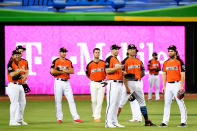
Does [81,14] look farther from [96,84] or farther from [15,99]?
[15,99]

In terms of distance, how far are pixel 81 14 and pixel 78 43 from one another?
1.51 metres

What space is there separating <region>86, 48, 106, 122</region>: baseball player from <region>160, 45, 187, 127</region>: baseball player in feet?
8.81

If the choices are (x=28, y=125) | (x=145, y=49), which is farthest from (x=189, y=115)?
(x=145, y=49)

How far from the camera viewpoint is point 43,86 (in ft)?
91.7

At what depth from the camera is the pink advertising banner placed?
91.4 feet

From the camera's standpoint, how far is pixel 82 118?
59.6 feet

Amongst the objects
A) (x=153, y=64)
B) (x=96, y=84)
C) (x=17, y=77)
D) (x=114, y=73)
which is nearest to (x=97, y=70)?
(x=96, y=84)

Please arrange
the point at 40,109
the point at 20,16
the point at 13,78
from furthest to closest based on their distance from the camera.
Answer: the point at 20,16, the point at 40,109, the point at 13,78

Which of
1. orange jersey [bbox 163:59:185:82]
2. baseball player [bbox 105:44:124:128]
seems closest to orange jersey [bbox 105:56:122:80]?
baseball player [bbox 105:44:124:128]

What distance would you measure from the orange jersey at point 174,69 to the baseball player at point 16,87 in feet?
13.6

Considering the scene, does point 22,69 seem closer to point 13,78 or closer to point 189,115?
point 13,78

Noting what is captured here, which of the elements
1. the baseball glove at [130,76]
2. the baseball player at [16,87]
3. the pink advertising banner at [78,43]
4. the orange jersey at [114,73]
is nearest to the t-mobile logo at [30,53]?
the pink advertising banner at [78,43]

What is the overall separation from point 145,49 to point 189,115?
9.80 metres

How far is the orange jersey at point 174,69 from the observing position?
1512 cm
